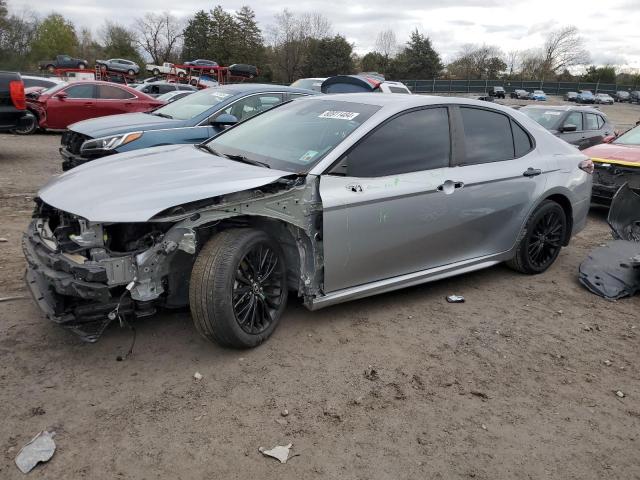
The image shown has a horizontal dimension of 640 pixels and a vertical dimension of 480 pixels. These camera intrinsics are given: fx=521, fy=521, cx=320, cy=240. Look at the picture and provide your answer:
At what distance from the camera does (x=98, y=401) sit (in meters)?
2.88

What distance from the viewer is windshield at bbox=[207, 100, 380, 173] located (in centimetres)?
373

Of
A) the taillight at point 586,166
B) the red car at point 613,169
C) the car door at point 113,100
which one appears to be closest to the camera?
the taillight at point 586,166

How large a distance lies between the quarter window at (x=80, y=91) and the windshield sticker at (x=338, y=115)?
11092 millimetres

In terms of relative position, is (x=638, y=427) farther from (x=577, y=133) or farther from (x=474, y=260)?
(x=577, y=133)

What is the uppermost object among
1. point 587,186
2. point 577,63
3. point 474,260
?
point 577,63

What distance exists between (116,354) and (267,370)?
0.99 m

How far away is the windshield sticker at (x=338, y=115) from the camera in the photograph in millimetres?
3973

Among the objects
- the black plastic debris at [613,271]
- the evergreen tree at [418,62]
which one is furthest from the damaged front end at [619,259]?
the evergreen tree at [418,62]

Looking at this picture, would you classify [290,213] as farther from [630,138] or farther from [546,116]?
[546,116]

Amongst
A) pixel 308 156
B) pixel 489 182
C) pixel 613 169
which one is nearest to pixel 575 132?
pixel 613 169

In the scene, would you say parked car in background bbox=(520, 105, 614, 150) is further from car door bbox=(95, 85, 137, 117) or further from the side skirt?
car door bbox=(95, 85, 137, 117)

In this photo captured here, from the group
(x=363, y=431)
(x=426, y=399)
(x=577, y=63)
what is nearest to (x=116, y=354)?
(x=363, y=431)

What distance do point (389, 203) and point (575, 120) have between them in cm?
907

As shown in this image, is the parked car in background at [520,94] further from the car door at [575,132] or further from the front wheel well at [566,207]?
the front wheel well at [566,207]
